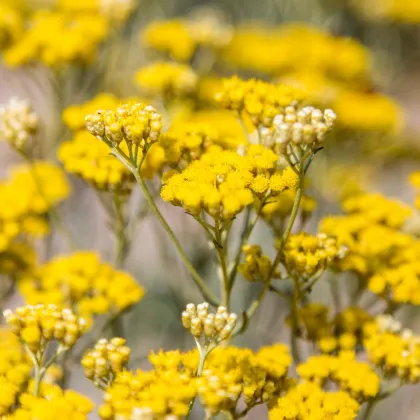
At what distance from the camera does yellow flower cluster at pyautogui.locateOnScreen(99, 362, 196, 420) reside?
4.74ft

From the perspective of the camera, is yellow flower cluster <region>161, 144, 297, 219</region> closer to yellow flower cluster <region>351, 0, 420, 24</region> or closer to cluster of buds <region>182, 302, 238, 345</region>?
cluster of buds <region>182, 302, 238, 345</region>

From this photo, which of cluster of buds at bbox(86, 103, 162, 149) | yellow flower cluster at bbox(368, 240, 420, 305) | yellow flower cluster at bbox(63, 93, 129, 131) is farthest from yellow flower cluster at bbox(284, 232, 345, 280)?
yellow flower cluster at bbox(63, 93, 129, 131)

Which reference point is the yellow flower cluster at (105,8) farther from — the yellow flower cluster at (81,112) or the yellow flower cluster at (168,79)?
the yellow flower cluster at (81,112)

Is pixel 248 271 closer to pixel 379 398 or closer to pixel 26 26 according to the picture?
pixel 379 398

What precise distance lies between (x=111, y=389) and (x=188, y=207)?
0.51 m

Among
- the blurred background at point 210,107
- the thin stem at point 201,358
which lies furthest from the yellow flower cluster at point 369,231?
the thin stem at point 201,358

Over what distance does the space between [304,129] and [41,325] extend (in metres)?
0.94

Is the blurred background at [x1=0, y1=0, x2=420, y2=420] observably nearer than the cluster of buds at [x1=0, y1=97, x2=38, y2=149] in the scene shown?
No

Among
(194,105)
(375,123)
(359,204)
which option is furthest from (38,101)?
(359,204)

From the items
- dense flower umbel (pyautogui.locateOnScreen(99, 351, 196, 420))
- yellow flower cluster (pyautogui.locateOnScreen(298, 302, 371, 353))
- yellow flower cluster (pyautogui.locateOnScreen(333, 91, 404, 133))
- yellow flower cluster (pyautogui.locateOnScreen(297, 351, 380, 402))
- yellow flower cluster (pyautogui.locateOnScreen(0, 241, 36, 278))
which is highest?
yellow flower cluster (pyautogui.locateOnScreen(333, 91, 404, 133))

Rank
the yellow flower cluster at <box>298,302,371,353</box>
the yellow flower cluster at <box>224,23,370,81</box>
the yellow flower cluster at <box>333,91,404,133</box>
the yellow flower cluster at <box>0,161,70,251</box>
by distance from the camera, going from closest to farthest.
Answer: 1. the yellow flower cluster at <box>298,302,371,353</box>
2. the yellow flower cluster at <box>0,161,70,251</box>
3. the yellow flower cluster at <box>333,91,404,133</box>
4. the yellow flower cluster at <box>224,23,370,81</box>

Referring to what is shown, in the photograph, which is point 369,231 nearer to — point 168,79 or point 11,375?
point 168,79

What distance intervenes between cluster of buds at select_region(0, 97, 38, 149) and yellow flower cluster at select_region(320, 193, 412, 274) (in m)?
1.29

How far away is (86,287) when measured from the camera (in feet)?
7.89
